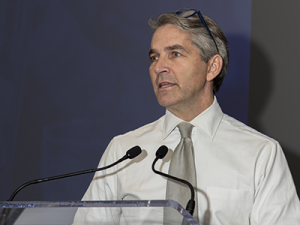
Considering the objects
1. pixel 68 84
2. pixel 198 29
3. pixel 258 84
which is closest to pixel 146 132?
pixel 198 29

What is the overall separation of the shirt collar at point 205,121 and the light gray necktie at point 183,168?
5 centimetres

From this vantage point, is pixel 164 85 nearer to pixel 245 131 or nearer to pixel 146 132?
pixel 146 132

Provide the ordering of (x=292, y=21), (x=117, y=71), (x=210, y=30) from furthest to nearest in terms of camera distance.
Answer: (x=117, y=71)
(x=292, y=21)
(x=210, y=30)

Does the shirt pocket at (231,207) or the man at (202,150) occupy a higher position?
the man at (202,150)

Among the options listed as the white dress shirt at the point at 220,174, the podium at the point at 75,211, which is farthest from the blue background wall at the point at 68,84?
the podium at the point at 75,211

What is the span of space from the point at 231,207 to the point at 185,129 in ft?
1.06

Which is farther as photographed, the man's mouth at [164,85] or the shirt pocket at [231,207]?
the man's mouth at [164,85]

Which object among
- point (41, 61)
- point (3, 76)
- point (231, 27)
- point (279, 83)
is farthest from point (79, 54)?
point (279, 83)

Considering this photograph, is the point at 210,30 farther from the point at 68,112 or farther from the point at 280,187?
the point at 68,112

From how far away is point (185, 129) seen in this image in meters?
1.41

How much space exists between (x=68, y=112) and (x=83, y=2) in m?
0.68

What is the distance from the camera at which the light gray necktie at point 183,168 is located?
1259 millimetres

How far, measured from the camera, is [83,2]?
229cm

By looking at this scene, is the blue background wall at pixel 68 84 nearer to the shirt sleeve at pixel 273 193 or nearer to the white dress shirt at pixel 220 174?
the white dress shirt at pixel 220 174
